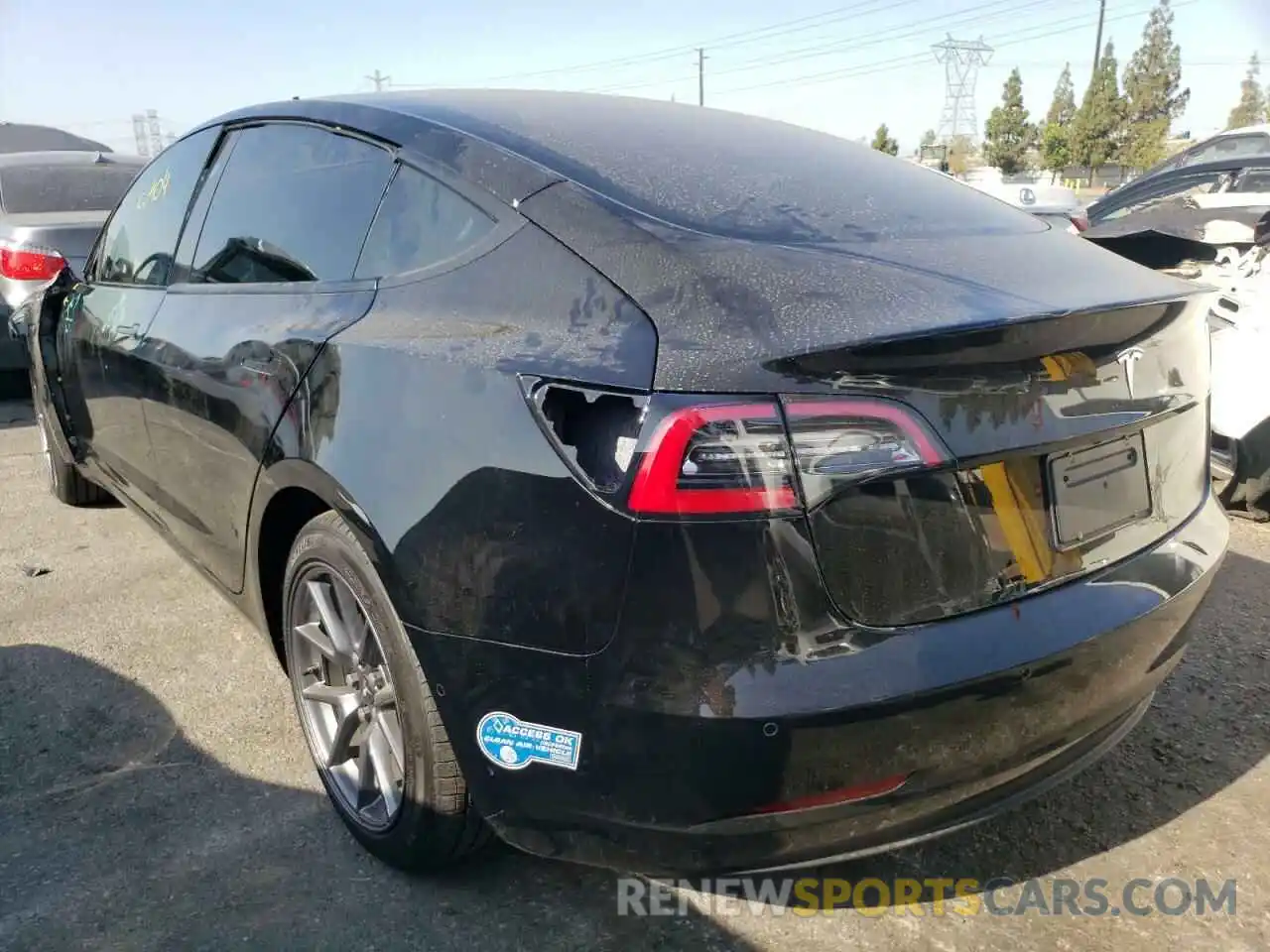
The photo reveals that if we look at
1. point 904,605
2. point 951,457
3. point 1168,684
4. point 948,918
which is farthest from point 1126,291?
point 1168,684

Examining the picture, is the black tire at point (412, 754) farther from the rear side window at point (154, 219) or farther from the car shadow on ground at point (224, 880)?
the rear side window at point (154, 219)

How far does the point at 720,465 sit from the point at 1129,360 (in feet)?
2.76

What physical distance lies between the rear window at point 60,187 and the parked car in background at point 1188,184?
6.91 meters

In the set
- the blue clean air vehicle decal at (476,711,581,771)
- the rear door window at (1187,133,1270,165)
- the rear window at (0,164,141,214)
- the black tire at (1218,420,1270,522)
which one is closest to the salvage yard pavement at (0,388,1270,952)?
the blue clean air vehicle decal at (476,711,581,771)

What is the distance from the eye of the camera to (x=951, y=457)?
157cm

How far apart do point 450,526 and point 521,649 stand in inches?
10.0

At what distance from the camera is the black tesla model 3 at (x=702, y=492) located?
1541 millimetres

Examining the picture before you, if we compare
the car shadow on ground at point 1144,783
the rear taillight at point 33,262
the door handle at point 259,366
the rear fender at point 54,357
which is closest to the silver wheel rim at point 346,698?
the door handle at point 259,366

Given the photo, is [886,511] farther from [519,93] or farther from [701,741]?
[519,93]

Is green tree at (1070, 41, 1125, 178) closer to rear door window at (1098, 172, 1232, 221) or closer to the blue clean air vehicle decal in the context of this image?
rear door window at (1098, 172, 1232, 221)

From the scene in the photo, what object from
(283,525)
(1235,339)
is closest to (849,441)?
(283,525)

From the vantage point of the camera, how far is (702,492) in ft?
4.96

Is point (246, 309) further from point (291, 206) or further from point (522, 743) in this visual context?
point (522, 743)

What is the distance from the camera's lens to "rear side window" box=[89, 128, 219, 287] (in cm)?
315
